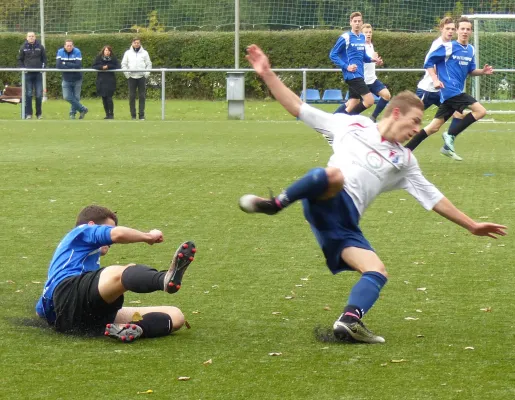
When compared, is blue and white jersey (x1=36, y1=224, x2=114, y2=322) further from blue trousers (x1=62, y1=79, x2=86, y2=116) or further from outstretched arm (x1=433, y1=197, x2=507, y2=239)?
blue trousers (x1=62, y1=79, x2=86, y2=116)

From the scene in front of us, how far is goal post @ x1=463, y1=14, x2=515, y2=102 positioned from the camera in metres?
27.6

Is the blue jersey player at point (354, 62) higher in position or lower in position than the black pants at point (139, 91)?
higher

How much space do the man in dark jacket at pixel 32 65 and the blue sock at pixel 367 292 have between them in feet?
68.5

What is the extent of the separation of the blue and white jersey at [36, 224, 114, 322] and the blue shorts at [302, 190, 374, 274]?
1.14 meters

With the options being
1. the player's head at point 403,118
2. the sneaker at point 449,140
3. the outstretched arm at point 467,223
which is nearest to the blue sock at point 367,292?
the outstretched arm at point 467,223

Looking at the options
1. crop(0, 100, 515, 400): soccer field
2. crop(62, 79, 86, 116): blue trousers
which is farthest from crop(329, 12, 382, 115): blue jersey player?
crop(62, 79, 86, 116): blue trousers

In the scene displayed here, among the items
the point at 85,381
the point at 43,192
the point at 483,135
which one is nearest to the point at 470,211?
the point at 43,192

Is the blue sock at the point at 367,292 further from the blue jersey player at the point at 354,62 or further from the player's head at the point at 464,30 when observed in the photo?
the blue jersey player at the point at 354,62

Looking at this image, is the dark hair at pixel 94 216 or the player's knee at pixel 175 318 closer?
the player's knee at pixel 175 318

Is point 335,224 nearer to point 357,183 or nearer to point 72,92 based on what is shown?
point 357,183

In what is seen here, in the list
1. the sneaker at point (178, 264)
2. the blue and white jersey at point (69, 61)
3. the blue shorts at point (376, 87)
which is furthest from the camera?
the blue and white jersey at point (69, 61)

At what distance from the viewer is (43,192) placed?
12227 millimetres

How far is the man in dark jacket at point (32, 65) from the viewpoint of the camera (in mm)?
25719

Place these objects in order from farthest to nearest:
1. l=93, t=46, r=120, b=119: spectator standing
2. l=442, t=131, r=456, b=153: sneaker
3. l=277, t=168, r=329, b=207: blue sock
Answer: l=93, t=46, r=120, b=119: spectator standing
l=442, t=131, r=456, b=153: sneaker
l=277, t=168, r=329, b=207: blue sock
